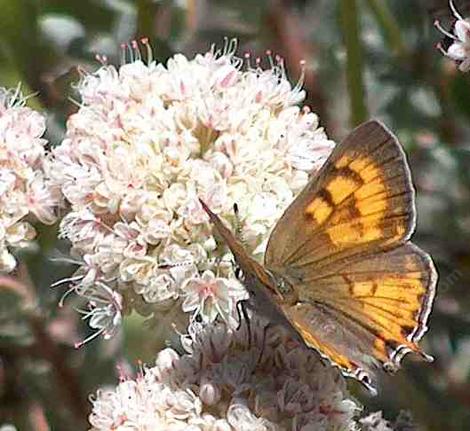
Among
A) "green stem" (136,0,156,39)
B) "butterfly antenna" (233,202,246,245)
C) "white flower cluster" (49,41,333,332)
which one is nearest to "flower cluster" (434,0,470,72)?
"white flower cluster" (49,41,333,332)

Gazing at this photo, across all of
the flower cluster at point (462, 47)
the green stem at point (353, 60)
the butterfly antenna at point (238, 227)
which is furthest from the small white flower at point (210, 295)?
the green stem at point (353, 60)

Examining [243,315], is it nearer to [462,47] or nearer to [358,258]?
[358,258]

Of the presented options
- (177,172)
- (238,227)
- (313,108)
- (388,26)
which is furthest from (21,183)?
(313,108)

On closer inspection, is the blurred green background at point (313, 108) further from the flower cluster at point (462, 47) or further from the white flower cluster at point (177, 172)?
the white flower cluster at point (177, 172)

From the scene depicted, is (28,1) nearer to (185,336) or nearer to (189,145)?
(189,145)

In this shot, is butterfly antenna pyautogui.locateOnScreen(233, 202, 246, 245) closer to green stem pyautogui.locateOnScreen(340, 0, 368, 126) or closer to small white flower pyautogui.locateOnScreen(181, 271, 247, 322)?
small white flower pyautogui.locateOnScreen(181, 271, 247, 322)
